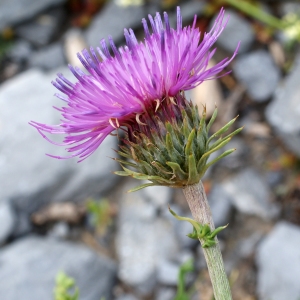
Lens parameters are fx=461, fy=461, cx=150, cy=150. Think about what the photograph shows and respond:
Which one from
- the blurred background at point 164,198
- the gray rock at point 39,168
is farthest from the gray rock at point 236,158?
the gray rock at point 39,168

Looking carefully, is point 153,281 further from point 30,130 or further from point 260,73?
point 260,73

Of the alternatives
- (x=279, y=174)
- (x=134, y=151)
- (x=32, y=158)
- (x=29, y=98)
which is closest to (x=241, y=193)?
(x=279, y=174)

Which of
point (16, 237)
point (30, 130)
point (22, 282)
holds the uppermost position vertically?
point (30, 130)

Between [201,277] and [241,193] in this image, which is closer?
[201,277]

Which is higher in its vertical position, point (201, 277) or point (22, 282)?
point (22, 282)

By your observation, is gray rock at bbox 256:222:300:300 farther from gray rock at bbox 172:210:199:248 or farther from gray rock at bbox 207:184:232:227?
gray rock at bbox 172:210:199:248

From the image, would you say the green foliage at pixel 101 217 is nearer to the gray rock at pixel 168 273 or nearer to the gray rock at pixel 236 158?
the gray rock at pixel 168 273

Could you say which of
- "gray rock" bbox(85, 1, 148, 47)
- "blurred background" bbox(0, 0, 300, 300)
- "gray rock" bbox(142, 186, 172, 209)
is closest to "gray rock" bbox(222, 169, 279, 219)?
"blurred background" bbox(0, 0, 300, 300)
